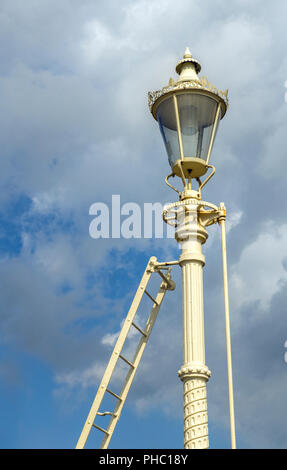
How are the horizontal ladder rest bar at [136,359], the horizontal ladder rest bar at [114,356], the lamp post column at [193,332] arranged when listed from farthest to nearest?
the horizontal ladder rest bar at [136,359], the horizontal ladder rest bar at [114,356], the lamp post column at [193,332]

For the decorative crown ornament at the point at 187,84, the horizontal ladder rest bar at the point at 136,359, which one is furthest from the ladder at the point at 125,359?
the decorative crown ornament at the point at 187,84

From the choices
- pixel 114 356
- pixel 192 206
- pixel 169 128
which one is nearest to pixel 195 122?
pixel 169 128

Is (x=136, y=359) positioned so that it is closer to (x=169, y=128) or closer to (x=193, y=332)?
(x=193, y=332)

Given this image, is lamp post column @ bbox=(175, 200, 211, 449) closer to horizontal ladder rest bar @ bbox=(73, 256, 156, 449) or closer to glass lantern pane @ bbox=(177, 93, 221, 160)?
glass lantern pane @ bbox=(177, 93, 221, 160)

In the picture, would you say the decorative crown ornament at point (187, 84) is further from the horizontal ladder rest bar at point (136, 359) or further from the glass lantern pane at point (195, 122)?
the horizontal ladder rest bar at point (136, 359)

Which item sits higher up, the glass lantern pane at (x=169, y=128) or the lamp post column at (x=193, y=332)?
the glass lantern pane at (x=169, y=128)

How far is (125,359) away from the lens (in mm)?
31688

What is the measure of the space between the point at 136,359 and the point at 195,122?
8.89 m

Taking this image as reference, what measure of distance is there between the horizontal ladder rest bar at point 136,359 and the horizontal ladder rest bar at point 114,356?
3.46 ft


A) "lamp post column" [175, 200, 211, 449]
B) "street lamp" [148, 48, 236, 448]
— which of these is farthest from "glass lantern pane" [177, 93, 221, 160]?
"lamp post column" [175, 200, 211, 449]

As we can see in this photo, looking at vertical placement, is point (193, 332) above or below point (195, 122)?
below

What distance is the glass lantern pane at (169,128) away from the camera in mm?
31344
